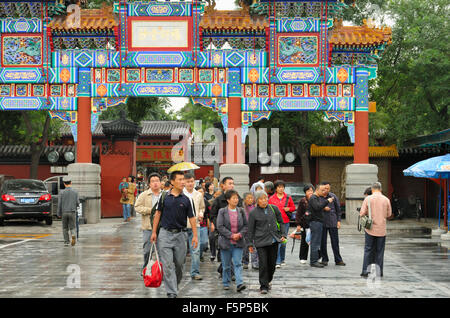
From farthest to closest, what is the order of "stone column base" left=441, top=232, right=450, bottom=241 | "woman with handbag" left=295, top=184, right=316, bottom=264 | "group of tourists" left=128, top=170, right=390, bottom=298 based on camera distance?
"stone column base" left=441, top=232, right=450, bottom=241, "woman with handbag" left=295, top=184, right=316, bottom=264, "group of tourists" left=128, top=170, right=390, bottom=298

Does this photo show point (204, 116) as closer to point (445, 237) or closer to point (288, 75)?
point (288, 75)

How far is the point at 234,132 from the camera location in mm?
20875

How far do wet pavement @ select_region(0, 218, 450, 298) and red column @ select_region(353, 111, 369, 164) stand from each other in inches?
180

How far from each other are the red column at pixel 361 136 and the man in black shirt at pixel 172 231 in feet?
42.9

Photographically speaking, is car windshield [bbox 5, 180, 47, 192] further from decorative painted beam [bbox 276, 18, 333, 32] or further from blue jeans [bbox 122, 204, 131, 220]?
decorative painted beam [bbox 276, 18, 333, 32]

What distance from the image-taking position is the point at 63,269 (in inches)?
462

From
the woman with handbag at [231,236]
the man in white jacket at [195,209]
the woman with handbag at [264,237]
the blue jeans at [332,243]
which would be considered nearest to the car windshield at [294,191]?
the blue jeans at [332,243]

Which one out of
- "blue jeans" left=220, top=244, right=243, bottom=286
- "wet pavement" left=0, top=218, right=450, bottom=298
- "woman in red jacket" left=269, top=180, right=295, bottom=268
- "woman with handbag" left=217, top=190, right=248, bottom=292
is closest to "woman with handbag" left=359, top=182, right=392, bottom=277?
"wet pavement" left=0, top=218, right=450, bottom=298

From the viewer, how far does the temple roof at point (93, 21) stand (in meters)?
20.8

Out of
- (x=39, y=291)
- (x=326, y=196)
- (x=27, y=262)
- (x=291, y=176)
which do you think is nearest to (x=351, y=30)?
(x=291, y=176)

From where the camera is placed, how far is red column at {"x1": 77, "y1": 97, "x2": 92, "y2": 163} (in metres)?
21.0

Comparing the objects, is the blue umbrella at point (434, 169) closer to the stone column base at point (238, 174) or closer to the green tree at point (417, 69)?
the stone column base at point (238, 174)
